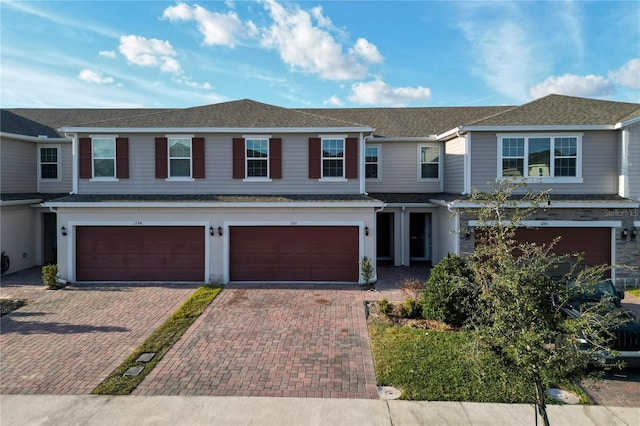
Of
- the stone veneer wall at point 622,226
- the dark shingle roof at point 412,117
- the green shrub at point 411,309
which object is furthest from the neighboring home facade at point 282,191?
the green shrub at point 411,309

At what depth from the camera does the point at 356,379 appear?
7.75 meters

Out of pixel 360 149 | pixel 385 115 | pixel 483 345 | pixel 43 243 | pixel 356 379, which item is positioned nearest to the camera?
pixel 483 345

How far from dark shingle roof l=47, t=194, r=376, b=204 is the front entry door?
4.58 meters

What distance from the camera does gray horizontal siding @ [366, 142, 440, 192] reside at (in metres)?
19.0

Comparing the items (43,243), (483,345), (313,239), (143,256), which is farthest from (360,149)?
(43,243)

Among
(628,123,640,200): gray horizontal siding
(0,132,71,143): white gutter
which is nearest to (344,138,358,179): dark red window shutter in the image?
(628,123,640,200): gray horizontal siding

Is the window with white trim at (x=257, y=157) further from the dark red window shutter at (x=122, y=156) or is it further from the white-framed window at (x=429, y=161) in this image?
the white-framed window at (x=429, y=161)

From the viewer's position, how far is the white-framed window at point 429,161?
1897 cm

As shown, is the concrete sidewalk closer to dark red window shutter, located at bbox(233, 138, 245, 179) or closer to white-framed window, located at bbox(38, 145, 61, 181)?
dark red window shutter, located at bbox(233, 138, 245, 179)

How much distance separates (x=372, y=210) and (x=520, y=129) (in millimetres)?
6303

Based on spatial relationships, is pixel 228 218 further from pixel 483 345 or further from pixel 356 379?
pixel 483 345

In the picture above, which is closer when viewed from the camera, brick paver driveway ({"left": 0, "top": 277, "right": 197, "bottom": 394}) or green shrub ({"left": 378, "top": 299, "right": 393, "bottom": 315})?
brick paver driveway ({"left": 0, "top": 277, "right": 197, "bottom": 394})

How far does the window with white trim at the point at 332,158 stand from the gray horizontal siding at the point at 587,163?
5.07 m

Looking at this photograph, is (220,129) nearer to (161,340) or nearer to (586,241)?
(161,340)
